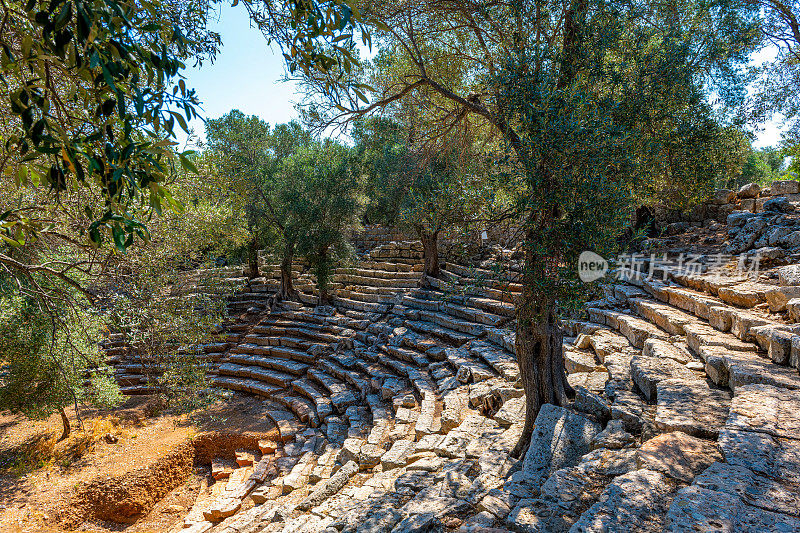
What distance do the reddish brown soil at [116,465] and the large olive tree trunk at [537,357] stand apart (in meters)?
7.38

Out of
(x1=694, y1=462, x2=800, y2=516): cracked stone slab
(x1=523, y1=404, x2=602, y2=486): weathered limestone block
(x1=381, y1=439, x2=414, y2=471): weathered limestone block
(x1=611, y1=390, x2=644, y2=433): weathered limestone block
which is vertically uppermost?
(x1=694, y1=462, x2=800, y2=516): cracked stone slab

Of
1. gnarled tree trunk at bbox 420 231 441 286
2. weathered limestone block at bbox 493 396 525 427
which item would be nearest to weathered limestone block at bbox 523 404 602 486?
weathered limestone block at bbox 493 396 525 427

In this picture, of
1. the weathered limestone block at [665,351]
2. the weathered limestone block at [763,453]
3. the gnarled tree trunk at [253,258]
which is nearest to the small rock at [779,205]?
the weathered limestone block at [665,351]

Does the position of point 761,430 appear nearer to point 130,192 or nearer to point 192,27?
point 130,192

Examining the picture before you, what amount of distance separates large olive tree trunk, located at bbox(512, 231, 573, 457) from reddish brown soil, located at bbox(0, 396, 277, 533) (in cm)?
738

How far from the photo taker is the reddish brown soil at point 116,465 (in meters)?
8.59

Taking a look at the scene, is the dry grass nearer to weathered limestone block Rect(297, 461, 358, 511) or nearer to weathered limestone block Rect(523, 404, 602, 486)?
weathered limestone block Rect(297, 461, 358, 511)

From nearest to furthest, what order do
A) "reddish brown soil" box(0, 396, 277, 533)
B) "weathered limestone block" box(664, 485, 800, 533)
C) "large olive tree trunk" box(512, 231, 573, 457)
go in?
"weathered limestone block" box(664, 485, 800, 533) → "large olive tree trunk" box(512, 231, 573, 457) → "reddish brown soil" box(0, 396, 277, 533)

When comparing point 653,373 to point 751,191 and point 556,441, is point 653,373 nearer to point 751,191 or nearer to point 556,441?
point 556,441

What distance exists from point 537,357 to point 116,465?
9424 mm

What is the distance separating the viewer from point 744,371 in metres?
4.70

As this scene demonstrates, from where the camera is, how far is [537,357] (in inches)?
231

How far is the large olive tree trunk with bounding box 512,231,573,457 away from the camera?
5491 millimetres

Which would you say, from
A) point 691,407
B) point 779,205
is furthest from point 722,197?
point 691,407
